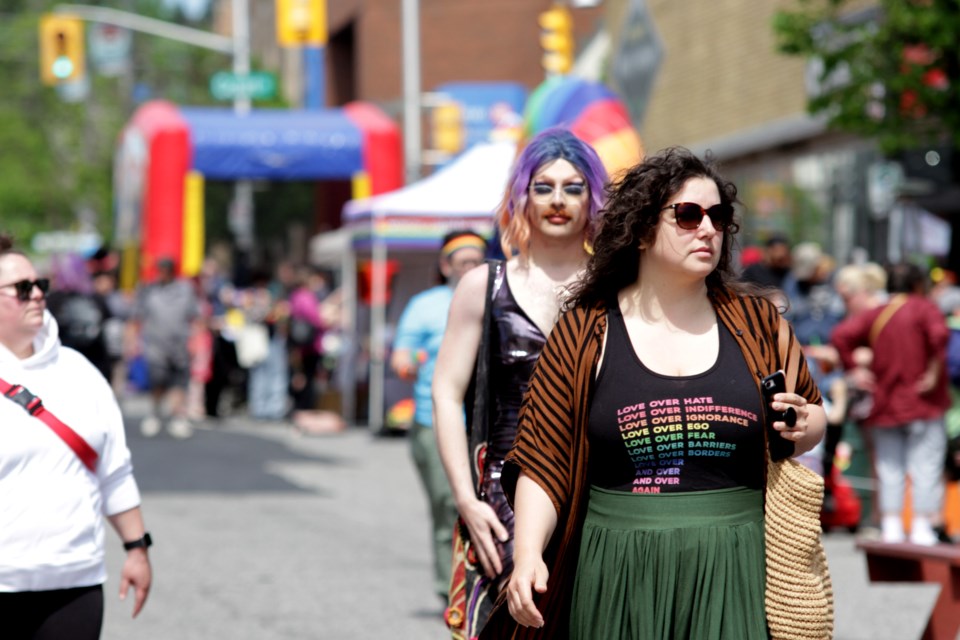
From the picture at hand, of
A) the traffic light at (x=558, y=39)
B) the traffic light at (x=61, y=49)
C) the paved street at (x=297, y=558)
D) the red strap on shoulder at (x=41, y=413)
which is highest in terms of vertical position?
the traffic light at (x=61, y=49)

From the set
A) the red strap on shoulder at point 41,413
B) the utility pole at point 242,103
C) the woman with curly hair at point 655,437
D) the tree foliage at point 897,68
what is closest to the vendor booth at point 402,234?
the tree foliage at point 897,68

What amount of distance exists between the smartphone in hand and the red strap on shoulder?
197 centimetres

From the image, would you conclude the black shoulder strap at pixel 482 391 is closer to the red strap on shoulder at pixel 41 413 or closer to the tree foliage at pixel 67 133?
the red strap on shoulder at pixel 41 413

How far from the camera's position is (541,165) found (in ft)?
16.5

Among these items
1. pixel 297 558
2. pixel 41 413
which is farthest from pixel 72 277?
pixel 41 413

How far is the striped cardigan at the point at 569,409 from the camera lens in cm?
398

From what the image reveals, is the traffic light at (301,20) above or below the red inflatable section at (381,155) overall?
above

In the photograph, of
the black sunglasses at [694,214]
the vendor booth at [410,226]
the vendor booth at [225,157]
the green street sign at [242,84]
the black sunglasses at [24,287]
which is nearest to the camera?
the black sunglasses at [694,214]

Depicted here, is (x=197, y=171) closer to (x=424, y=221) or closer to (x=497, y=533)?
(x=424, y=221)

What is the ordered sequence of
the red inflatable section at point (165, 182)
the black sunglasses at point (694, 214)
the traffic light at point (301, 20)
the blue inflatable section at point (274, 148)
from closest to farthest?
1. the black sunglasses at point (694, 214)
2. the red inflatable section at point (165, 182)
3. the blue inflatable section at point (274, 148)
4. the traffic light at point (301, 20)

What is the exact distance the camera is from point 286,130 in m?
26.9

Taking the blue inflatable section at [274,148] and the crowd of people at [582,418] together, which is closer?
the crowd of people at [582,418]

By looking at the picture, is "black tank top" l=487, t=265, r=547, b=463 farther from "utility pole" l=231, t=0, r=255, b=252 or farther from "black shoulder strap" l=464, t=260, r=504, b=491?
"utility pole" l=231, t=0, r=255, b=252

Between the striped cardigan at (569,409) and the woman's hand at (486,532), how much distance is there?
2.09 feet
